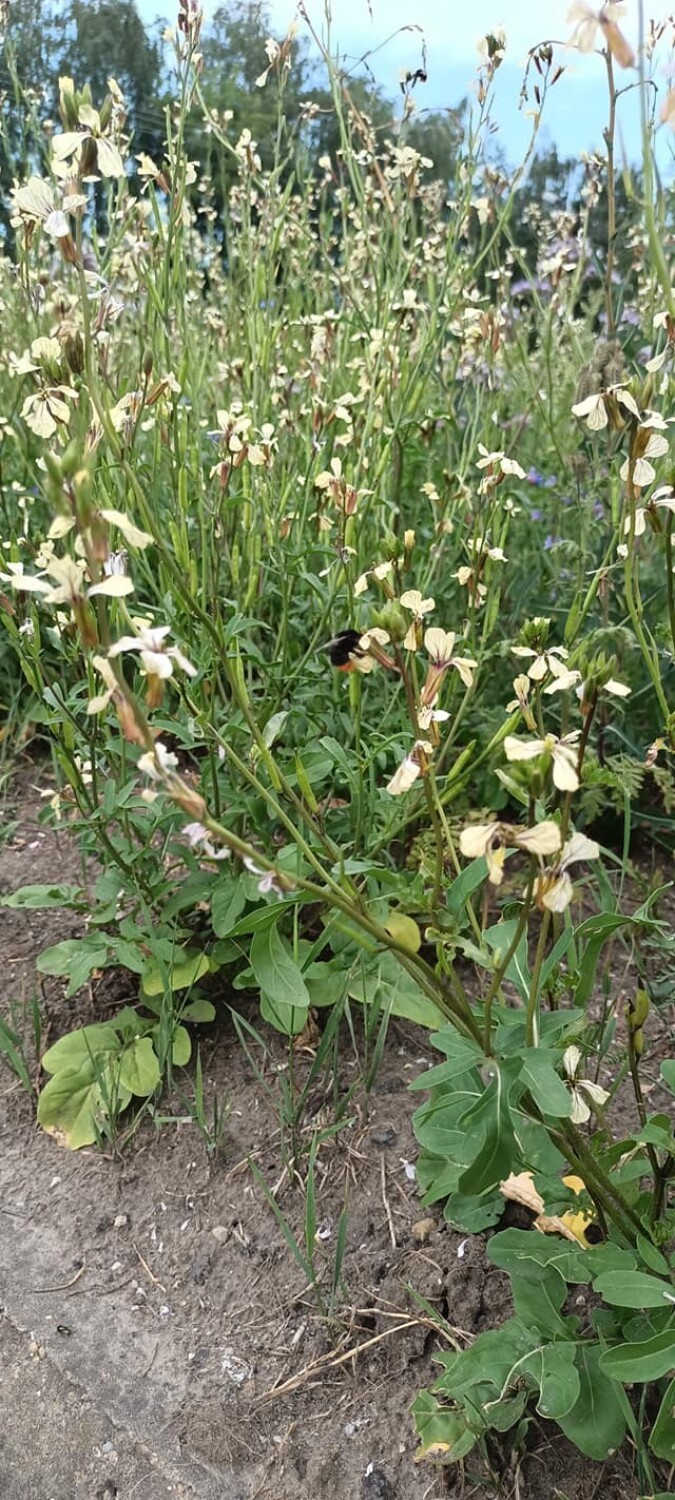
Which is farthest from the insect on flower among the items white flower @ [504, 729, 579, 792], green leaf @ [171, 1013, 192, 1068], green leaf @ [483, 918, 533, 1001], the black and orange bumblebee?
green leaf @ [171, 1013, 192, 1068]

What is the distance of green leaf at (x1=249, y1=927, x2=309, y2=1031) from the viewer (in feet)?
4.65

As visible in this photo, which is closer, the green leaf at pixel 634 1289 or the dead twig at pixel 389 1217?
the green leaf at pixel 634 1289

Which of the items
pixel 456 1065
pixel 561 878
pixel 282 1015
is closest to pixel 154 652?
pixel 561 878

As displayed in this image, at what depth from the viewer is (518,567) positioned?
2.79 meters

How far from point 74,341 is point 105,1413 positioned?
1390 mm

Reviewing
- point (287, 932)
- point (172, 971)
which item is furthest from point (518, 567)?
point (172, 971)

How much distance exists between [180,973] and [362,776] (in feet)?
1.55

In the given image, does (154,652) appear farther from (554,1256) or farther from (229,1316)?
(229,1316)

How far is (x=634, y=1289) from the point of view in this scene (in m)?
0.97

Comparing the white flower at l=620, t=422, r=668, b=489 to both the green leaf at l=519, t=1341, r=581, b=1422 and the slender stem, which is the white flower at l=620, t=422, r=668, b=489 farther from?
the green leaf at l=519, t=1341, r=581, b=1422

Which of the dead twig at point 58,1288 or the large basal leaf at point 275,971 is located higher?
the large basal leaf at point 275,971

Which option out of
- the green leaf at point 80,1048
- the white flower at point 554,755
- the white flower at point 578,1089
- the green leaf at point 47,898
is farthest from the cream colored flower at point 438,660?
the green leaf at point 80,1048

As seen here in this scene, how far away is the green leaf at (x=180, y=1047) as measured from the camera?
1721mm

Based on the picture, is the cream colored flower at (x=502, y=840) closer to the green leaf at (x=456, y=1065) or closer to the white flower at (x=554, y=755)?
the white flower at (x=554, y=755)
